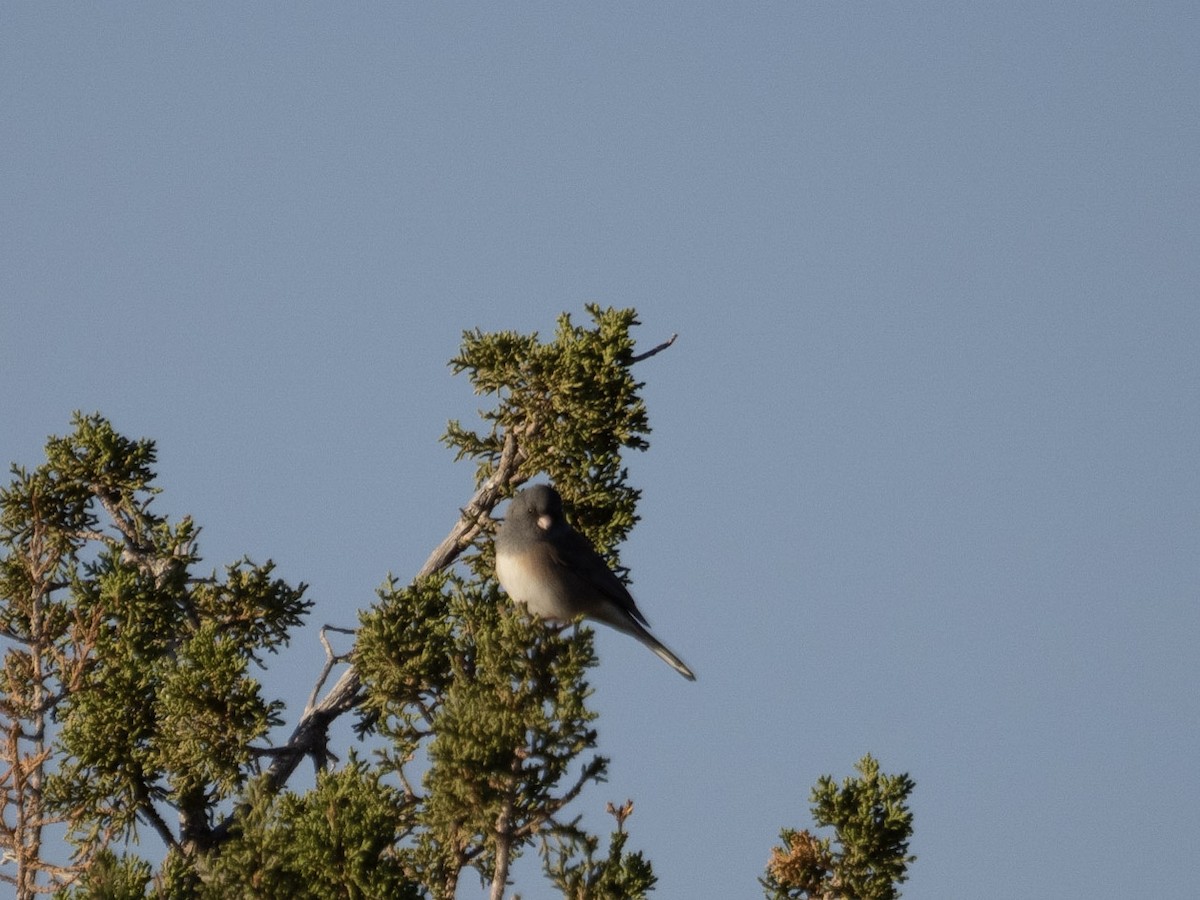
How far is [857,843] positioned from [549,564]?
7.85 ft

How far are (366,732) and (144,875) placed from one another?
8.28ft

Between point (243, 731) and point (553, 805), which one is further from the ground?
point (243, 731)

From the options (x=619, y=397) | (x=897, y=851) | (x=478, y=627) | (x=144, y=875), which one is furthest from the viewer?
(x=619, y=397)

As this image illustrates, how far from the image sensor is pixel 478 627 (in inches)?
350

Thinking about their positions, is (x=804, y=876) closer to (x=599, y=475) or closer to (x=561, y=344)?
(x=599, y=475)

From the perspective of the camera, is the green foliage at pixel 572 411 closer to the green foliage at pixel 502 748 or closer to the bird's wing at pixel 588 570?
Result: the bird's wing at pixel 588 570

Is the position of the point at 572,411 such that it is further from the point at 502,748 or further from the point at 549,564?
the point at 502,748

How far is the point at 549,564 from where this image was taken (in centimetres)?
909

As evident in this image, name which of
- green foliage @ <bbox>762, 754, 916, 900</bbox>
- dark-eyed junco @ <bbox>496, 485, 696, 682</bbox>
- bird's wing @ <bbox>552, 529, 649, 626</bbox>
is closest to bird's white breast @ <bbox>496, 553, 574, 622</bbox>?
dark-eyed junco @ <bbox>496, 485, 696, 682</bbox>

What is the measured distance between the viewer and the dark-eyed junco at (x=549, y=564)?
909 centimetres

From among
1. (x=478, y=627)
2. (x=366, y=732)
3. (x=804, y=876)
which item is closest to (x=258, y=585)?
(x=366, y=732)

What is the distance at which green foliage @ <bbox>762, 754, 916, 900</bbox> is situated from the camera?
8.21 meters

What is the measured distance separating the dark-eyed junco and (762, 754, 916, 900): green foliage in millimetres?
1814

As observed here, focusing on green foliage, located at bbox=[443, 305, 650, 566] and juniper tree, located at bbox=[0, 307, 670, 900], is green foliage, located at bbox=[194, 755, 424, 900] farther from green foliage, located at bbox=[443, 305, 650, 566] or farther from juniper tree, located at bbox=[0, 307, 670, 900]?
green foliage, located at bbox=[443, 305, 650, 566]
